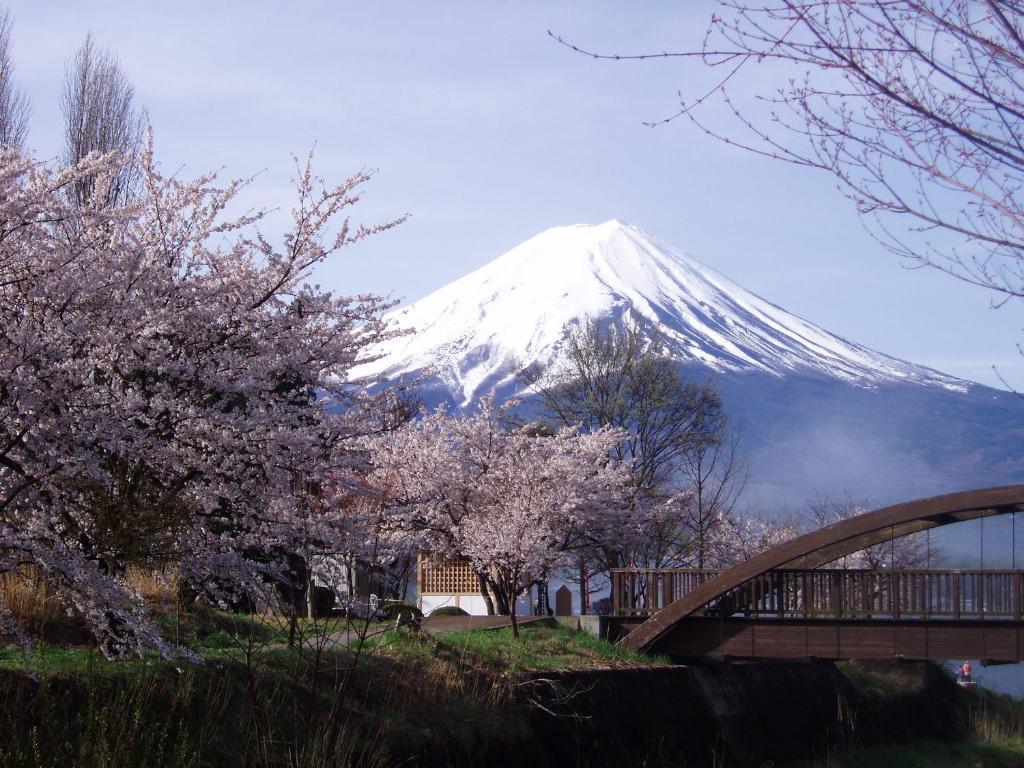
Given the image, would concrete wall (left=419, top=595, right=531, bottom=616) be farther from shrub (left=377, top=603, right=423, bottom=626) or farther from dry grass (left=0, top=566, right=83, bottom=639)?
dry grass (left=0, top=566, right=83, bottom=639)

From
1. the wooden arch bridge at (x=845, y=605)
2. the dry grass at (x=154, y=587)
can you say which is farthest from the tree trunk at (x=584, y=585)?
the dry grass at (x=154, y=587)

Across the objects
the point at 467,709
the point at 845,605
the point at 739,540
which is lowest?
the point at 467,709

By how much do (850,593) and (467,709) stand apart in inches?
435

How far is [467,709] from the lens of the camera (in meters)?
16.6

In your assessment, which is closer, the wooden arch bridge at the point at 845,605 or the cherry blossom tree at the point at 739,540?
the wooden arch bridge at the point at 845,605

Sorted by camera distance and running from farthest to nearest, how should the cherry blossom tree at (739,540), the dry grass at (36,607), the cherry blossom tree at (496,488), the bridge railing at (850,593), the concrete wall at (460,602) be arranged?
the cherry blossom tree at (739,540)
the concrete wall at (460,602)
the cherry blossom tree at (496,488)
the bridge railing at (850,593)
the dry grass at (36,607)

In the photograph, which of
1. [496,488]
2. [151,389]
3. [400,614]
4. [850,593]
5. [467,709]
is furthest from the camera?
[496,488]

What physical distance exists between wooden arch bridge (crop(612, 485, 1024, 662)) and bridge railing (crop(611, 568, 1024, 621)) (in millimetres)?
27

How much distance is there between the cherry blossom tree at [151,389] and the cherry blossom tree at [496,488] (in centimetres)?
1449

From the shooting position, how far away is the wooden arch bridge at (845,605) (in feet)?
77.4

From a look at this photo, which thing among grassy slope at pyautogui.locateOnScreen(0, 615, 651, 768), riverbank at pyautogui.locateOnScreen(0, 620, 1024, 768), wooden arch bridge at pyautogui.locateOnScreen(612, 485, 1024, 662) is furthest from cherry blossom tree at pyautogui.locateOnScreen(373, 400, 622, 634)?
grassy slope at pyautogui.locateOnScreen(0, 615, 651, 768)

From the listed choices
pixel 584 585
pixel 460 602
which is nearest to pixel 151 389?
pixel 584 585

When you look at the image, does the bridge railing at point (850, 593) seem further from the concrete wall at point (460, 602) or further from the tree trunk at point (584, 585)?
the concrete wall at point (460, 602)

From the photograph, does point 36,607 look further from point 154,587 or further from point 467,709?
point 467,709
